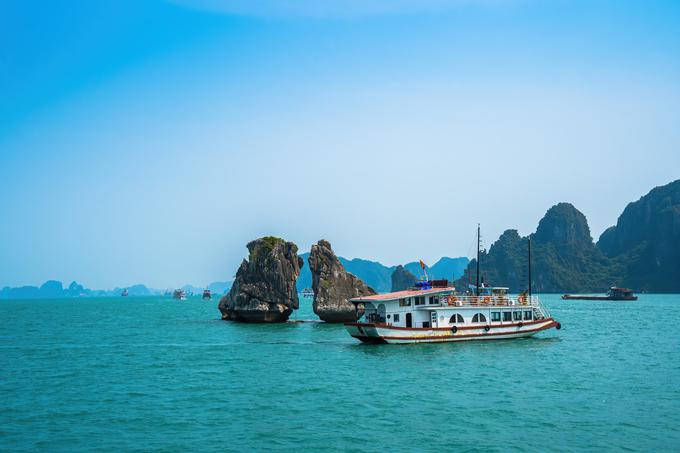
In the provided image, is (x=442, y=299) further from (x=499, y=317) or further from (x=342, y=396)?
(x=342, y=396)

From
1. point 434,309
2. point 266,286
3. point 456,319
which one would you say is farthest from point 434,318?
point 266,286

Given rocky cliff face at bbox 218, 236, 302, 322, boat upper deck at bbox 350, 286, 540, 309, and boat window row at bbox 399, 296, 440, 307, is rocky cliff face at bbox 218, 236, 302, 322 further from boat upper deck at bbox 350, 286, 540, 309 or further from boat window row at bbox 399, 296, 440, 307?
boat window row at bbox 399, 296, 440, 307

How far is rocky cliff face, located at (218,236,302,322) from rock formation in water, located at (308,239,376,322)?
3.51 metres

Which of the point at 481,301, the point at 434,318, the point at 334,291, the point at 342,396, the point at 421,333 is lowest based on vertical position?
the point at 342,396

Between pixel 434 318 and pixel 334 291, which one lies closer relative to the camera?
pixel 434 318

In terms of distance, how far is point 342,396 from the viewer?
1237 inches

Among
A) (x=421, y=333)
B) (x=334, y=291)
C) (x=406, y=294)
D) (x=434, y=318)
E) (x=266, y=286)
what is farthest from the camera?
(x=334, y=291)

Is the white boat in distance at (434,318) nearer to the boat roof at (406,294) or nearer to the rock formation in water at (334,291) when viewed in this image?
the boat roof at (406,294)

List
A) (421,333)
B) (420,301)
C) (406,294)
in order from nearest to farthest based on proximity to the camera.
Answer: (421,333), (406,294), (420,301)

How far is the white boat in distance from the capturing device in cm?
5050

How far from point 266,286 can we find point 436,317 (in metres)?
33.0

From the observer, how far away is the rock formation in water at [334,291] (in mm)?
79875

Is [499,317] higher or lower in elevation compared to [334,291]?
lower

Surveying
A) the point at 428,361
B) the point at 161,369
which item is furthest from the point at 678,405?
the point at 161,369
